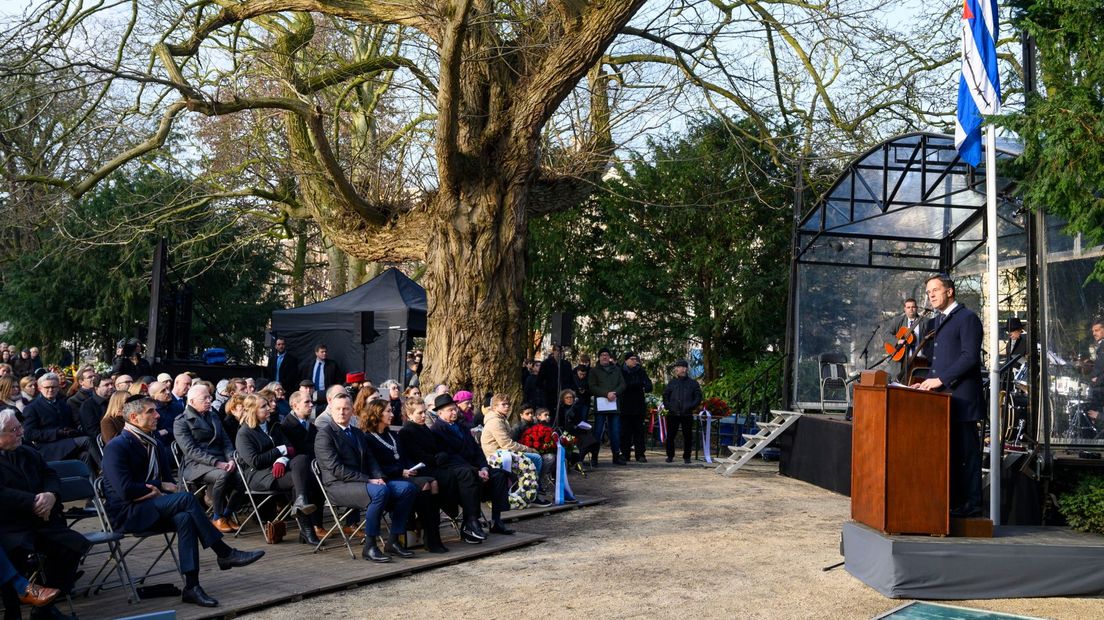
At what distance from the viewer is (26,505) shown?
19.2ft

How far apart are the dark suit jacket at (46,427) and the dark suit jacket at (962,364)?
8.10 metres

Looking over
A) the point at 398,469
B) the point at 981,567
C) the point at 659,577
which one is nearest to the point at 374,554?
the point at 398,469

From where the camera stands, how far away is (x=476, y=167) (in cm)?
1336

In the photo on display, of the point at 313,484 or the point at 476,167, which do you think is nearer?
the point at 313,484

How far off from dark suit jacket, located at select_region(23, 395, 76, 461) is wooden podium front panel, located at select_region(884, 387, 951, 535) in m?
7.73

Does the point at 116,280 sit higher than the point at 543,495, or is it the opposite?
the point at 116,280

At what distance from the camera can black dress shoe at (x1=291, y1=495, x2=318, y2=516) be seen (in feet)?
27.6

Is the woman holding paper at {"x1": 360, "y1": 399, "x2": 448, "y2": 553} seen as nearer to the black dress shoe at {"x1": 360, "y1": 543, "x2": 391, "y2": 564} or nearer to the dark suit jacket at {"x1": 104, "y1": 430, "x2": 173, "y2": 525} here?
the black dress shoe at {"x1": 360, "y1": 543, "x2": 391, "y2": 564}

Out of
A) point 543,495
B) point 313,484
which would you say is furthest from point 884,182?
point 313,484

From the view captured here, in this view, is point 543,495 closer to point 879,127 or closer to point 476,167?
point 476,167

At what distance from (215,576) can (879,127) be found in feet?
45.8

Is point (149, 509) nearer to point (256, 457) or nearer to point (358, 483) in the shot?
point (358, 483)

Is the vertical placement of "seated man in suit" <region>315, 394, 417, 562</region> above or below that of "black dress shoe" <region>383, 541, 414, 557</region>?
above

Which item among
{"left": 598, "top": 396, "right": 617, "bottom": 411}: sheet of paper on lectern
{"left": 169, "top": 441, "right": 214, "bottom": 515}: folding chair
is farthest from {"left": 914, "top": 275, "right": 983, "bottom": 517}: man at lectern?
{"left": 598, "top": 396, "right": 617, "bottom": 411}: sheet of paper on lectern
